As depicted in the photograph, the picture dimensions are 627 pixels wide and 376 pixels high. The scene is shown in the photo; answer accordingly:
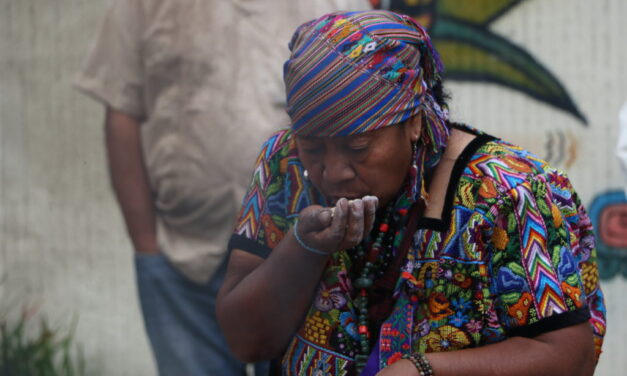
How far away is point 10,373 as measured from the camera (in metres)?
3.88

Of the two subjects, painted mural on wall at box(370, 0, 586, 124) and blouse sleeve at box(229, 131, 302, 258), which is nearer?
blouse sleeve at box(229, 131, 302, 258)

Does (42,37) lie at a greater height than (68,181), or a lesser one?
greater

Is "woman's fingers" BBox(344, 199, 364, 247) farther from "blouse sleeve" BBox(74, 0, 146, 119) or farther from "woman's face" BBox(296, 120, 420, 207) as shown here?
"blouse sleeve" BBox(74, 0, 146, 119)

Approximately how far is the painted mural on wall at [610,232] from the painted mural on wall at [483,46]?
385 millimetres

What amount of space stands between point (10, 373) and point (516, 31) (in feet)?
9.58

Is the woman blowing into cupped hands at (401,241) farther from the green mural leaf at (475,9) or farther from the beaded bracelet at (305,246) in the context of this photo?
the green mural leaf at (475,9)

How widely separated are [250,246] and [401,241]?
378 millimetres

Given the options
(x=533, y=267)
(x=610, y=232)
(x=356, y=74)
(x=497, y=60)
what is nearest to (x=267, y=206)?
Answer: (x=356, y=74)

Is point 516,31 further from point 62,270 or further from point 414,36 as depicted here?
point 62,270

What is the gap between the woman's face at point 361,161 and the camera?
1785 millimetres

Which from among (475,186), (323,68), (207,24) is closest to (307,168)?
(323,68)

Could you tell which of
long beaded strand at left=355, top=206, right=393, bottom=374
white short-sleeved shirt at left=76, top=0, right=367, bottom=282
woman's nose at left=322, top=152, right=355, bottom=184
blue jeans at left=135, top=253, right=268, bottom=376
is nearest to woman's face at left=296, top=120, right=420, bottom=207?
woman's nose at left=322, top=152, right=355, bottom=184

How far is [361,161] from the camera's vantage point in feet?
5.87

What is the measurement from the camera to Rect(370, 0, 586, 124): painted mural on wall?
3.60 metres
